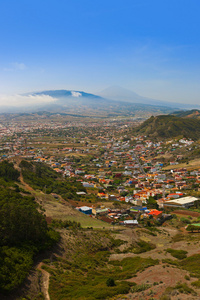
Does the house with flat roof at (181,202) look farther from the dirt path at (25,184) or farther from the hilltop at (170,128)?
the hilltop at (170,128)

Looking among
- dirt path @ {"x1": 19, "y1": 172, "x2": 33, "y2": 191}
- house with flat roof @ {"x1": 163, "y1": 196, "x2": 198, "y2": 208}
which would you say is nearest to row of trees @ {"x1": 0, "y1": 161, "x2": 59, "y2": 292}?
dirt path @ {"x1": 19, "y1": 172, "x2": 33, "y2": 191}

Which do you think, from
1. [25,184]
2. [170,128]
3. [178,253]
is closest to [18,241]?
[178,253]

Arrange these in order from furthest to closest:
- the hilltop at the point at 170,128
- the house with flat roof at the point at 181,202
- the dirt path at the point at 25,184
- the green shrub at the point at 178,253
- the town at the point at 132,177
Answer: the hilltop at the point at 170,128 < the house with flat roof at the point at 181,202 < the town at the point at 132,177 < the dirt path at the point at 25,184 < the green shrub at the point at 178,253

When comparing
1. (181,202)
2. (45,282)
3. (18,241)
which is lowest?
(181,202)

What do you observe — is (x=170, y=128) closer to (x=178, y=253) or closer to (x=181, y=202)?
(x=181, y=202)

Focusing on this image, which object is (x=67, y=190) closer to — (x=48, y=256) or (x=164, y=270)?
(x=48, y=256)

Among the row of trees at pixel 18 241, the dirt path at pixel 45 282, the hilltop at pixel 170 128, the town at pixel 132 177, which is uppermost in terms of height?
the hilltop at pixel 170 128

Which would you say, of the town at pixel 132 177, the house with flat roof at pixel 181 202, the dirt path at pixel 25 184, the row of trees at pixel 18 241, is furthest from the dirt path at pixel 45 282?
the house with flat roof at pixel 181 202

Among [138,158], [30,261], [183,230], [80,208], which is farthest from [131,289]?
[138,158]
